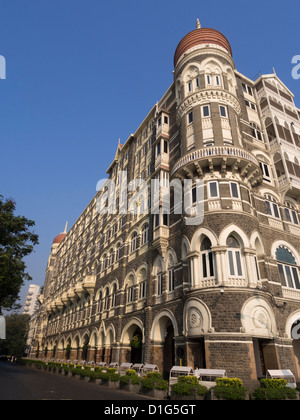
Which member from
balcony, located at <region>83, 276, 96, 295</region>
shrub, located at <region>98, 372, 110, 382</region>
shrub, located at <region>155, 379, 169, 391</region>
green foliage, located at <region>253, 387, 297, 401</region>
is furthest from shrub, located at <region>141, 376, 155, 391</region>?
balcony, located at <region>83, 276, 96, 295</region>

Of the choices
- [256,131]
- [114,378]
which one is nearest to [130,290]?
[114,378]

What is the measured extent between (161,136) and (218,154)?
9027mm

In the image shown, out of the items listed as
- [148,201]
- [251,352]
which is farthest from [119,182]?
[251,352]

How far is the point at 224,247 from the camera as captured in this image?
17344 mm

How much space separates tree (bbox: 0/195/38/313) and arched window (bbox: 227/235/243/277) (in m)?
17.1

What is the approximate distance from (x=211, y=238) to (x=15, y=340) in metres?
99.8

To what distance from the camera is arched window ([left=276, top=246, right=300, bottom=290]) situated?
800 inches

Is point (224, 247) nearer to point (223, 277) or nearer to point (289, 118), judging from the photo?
point (223, 277)

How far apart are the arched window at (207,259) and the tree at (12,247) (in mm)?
15391

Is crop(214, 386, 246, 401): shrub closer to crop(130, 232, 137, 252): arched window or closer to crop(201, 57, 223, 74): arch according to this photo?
crop(130, 232, 137, 252): arched window

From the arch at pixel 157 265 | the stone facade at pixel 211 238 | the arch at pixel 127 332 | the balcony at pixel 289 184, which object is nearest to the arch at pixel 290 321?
the stone facade at pixel 211 238

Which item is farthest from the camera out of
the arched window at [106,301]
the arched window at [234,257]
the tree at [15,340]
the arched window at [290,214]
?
the tree at [15,340]

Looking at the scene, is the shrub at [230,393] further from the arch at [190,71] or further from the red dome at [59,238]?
the red dome at [59,238]

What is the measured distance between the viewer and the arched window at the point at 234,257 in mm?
17156
